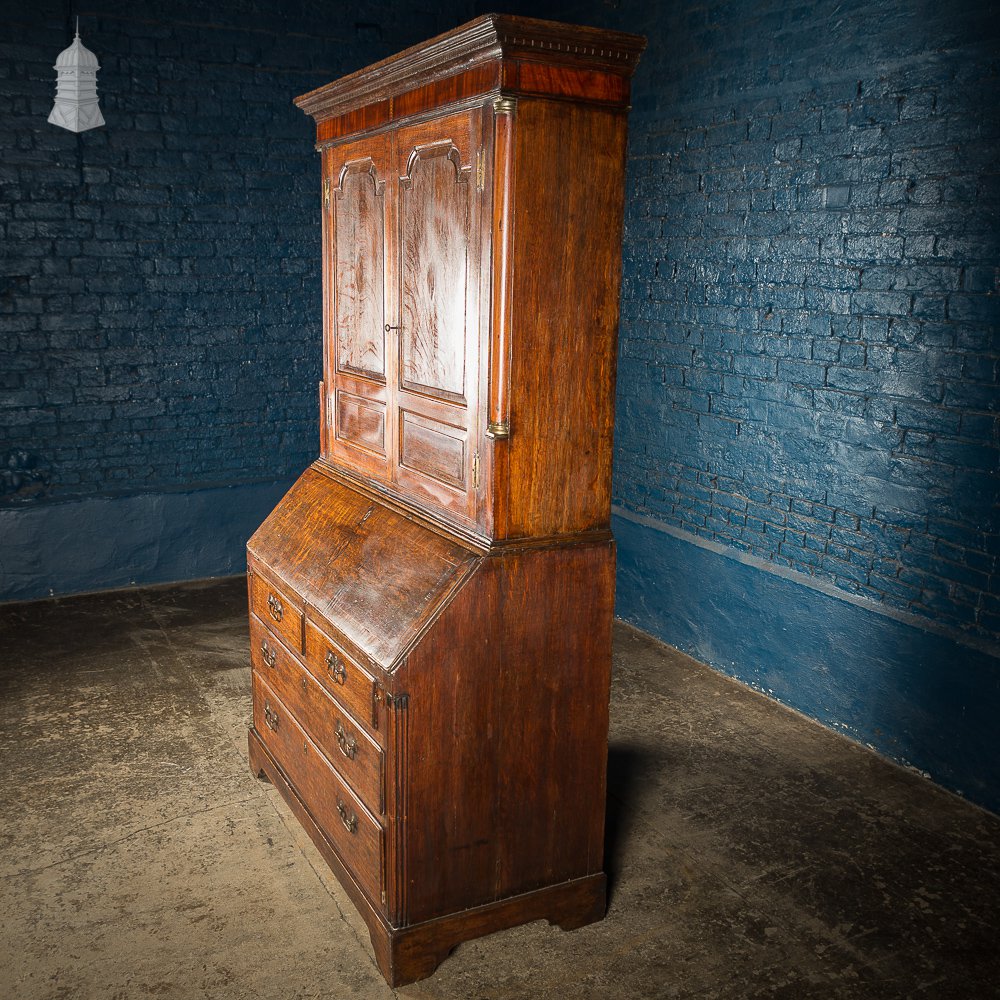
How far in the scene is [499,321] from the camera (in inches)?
87.7

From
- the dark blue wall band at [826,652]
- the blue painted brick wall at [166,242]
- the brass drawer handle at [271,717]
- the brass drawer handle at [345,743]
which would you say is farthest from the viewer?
the blue painted brick wall at [166,242]

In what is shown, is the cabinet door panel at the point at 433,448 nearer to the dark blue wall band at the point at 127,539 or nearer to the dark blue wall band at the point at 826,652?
the dark blue wall band at the point at 826,652

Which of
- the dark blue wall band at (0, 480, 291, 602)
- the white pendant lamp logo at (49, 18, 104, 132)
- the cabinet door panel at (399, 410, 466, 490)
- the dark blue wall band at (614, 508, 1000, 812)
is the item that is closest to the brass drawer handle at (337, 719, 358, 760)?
the cabinet door panel at (399, 410, 466, 490)

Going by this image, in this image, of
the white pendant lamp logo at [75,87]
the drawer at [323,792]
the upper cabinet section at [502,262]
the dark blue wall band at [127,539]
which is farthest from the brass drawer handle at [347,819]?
the white pendant lamp logo at [75,87]

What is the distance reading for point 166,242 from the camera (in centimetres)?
514

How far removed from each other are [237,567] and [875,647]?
3409 mm

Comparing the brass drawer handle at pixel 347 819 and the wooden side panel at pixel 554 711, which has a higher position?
the wooden side panel at pixel 554 711

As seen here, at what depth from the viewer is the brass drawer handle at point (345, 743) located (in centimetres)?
254

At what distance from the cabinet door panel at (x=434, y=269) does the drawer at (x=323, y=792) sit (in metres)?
1.06

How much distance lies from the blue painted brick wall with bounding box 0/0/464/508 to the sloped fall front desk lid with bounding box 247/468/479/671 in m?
2.39

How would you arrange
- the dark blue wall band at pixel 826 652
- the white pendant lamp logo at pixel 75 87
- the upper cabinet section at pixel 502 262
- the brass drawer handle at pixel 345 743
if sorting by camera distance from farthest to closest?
the white pendant lamp logo at pixel 75 87, the dark blue wall band at pixel 826 652, the brass drawer handle at pixel 345 743, the upper cabinet section at pixel 502 262

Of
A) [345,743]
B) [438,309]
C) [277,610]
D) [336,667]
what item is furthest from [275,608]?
[438,309]

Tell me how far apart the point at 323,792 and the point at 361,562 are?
674 mm

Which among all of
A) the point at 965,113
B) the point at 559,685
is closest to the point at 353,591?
the point at 559,685
